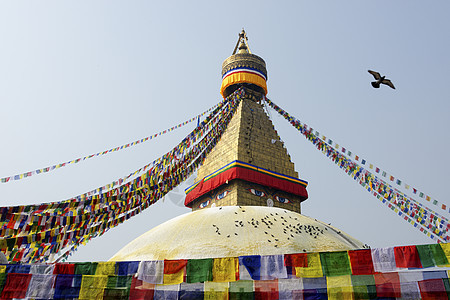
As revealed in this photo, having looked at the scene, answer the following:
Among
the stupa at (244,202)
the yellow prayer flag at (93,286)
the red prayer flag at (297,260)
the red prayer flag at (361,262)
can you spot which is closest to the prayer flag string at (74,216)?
the stupa at (244,202)

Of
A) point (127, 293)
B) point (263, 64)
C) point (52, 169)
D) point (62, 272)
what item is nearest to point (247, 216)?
point (127, 293)

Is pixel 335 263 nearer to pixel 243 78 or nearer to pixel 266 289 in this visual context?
pixel 266 289

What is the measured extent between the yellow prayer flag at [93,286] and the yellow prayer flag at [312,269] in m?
2.56

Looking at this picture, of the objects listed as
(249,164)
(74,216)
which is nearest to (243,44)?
(249,164)

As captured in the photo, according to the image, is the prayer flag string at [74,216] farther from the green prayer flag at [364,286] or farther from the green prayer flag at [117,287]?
the green prayer flag at [364,286]

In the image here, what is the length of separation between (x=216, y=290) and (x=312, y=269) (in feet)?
4.17

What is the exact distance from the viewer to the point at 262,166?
13961 mm

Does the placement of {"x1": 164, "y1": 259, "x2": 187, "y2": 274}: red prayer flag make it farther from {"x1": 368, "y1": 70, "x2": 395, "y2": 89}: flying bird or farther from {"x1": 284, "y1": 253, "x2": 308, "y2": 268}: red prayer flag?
{"x1": 368, "y1": 70, "x2": 395, "y2": 89}: flying bird

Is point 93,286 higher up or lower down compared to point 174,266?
lower down

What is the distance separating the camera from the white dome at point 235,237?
6195mm

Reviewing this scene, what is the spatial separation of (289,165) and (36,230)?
395 inches

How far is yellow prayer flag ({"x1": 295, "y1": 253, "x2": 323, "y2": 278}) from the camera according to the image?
4.78 metres

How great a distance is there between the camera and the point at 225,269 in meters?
4.89

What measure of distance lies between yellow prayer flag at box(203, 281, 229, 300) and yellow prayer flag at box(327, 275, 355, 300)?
1299 millimetres
